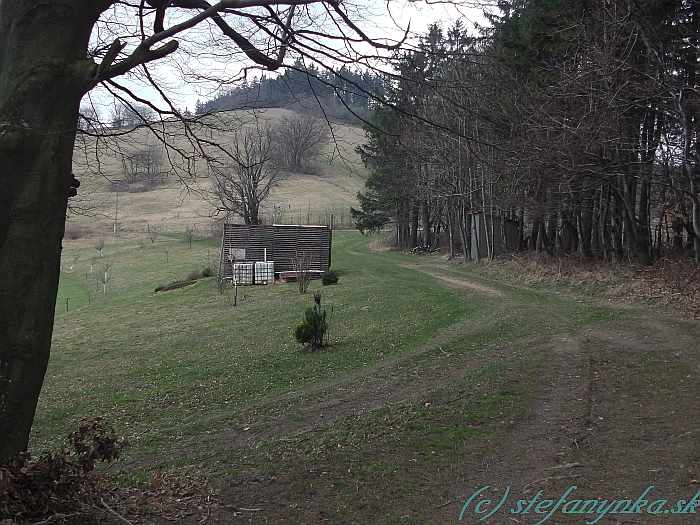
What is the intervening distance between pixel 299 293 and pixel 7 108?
1925 cm

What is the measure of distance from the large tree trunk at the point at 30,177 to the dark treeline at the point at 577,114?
8.02 ft

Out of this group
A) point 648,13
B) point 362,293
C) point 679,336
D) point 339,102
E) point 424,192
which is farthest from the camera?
point 424,192

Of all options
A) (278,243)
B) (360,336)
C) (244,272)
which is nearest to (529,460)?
(360,336)

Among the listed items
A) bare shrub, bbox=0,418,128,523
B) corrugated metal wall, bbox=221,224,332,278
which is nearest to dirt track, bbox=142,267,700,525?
bare shrub, bbox=0,418,128,523

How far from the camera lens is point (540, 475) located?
4.27 meters

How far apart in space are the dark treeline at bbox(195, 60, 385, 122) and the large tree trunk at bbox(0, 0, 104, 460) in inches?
68.9

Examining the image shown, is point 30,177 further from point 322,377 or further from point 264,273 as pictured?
point 264,273

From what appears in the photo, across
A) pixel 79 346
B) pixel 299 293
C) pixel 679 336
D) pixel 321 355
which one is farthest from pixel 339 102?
pixel 299 293

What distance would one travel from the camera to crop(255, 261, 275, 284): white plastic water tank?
27.6 meters

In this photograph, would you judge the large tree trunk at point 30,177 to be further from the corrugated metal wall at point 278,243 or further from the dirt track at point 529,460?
the corrugated metal wall at point 278,243

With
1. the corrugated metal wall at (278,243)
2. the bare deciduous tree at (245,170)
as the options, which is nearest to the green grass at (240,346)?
the corrugated metal wall at (278,243)

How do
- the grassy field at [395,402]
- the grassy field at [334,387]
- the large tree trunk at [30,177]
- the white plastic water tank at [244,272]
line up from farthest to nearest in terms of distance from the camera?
1. the white plastic water tank at [244,272]
2. the grassy field at [334,387]
3. the grassy field at [395,402]
4. the large tree trunk at [30,177]

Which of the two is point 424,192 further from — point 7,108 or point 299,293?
point 7,108

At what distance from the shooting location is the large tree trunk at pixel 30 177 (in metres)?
3.30
